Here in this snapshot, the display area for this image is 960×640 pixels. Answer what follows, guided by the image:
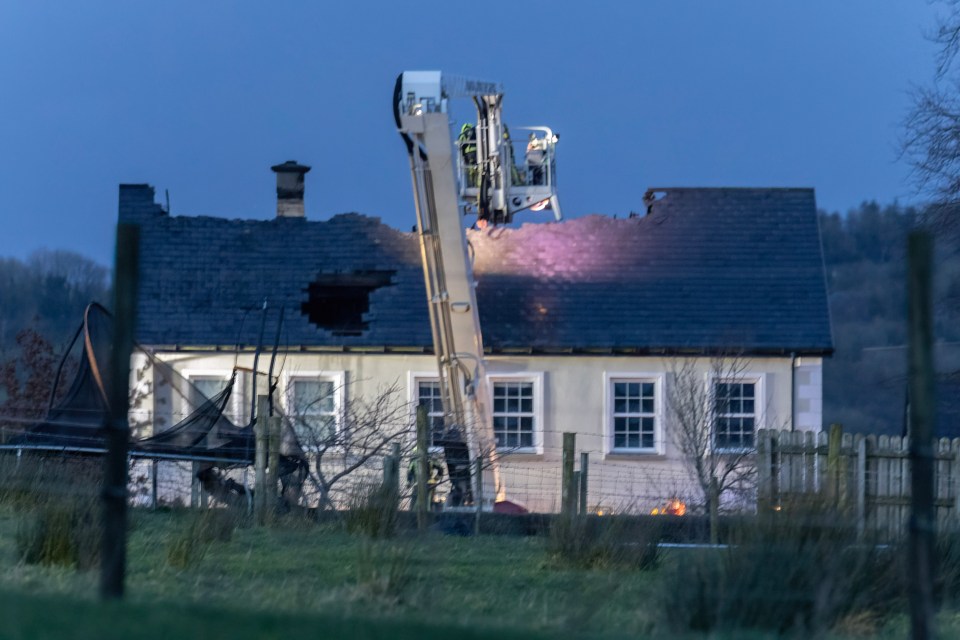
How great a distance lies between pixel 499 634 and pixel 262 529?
7122 mm

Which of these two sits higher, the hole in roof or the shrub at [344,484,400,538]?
the hole in roof

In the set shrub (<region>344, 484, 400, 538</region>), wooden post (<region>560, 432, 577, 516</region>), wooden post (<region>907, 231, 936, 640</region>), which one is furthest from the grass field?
wooden post (<region>907, 231, 936, 640</region>)

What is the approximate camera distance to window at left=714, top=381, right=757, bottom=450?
71.6ft

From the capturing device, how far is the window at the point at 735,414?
21812 millimetres

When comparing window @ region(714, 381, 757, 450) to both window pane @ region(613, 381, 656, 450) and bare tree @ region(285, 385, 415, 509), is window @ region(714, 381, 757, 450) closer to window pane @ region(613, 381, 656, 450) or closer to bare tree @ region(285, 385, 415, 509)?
window pane @ region(613, 381, 656, 450)

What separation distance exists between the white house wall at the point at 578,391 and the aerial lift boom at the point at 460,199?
6.28ft

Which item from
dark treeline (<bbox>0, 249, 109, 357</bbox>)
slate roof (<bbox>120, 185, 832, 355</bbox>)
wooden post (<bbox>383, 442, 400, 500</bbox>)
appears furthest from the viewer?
dark treeline (<bbox>0, 249, 109, 357</bbox>)

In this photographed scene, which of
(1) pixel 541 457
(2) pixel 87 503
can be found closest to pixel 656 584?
(2) pixel 87 503

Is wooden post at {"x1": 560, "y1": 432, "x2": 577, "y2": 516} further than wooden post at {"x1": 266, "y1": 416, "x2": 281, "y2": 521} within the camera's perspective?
No

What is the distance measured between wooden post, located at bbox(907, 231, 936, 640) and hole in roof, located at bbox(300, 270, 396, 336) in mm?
18869

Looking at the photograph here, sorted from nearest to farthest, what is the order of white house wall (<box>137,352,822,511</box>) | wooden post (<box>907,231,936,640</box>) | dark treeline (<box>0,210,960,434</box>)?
1. wooden post (<box>907,231,936,640</box>)
2. white house wall (<box>137,352,822,511</box>)
3. dark treeline (<box>0,210,960,434</box>)

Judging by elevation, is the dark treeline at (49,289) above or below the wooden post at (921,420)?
above

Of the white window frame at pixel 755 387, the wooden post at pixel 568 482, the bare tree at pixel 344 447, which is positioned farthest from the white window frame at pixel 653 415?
the wooden post at pixel 568 482

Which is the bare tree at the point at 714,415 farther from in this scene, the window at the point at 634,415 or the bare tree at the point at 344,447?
the bare tree at the point at 344,447
